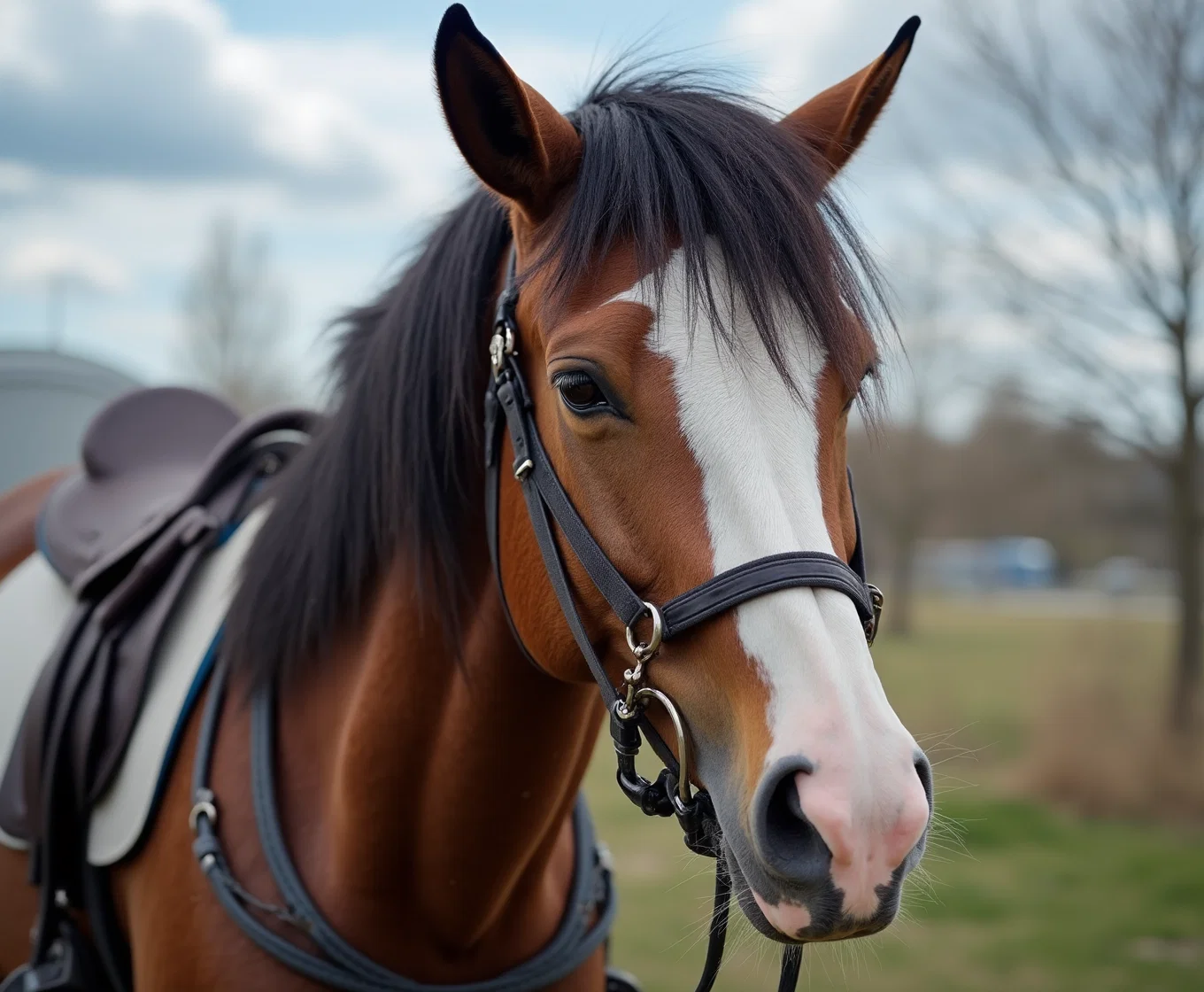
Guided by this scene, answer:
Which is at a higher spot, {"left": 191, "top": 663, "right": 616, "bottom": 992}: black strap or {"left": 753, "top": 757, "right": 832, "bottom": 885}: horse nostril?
{"left": 753, "top": 757, "right": 832, "bottom": 885}: horse nostril

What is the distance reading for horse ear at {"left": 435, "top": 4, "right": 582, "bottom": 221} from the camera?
1645 millimetres

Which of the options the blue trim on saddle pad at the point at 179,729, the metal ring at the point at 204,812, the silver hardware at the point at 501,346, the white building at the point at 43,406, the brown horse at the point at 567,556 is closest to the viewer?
the brown horse at the point at 567,556

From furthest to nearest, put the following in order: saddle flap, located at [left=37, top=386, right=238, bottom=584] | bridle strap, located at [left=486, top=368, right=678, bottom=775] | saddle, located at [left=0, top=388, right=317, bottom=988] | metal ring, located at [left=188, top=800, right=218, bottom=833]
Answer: saddle flap, located at [left=37, top=386, right=238, bottom=584], saddle, located at [left=0, top=388, right=317, bottom=988], metal ring, located at [left=188, top=800, right=218, bottom=833], bridle strap, located at [left=486, top=368, right=678, bottom=775]

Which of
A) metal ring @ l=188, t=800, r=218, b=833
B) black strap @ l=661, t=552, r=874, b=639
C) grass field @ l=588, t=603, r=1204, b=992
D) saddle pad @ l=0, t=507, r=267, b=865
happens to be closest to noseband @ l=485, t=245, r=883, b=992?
black strap @ l=661, t=552, r=874, b=639

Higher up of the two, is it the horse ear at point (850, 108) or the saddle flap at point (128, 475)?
the horse ear at point (850, 108)

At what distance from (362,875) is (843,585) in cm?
115

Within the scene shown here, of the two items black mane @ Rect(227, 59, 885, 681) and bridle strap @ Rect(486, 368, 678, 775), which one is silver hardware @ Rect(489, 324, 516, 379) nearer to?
bridle strap @ Rect(486, 368, 678, 775)

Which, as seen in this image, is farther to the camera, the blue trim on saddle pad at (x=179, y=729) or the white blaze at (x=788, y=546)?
the blue trim on saddle pad at (x=179, y=729)

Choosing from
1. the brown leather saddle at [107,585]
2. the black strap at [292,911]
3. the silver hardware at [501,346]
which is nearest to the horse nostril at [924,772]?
the silver hardware at [501,346]

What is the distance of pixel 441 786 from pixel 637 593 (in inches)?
26.3

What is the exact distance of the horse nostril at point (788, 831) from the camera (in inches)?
50.9

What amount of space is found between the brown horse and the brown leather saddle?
0.71ft

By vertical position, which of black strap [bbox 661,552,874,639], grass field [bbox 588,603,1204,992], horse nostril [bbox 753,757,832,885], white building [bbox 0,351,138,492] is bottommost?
grass field [bbox 588,603,1204,992]

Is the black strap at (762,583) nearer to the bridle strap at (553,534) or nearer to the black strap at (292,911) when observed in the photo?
the bridle strap at (553,534)
